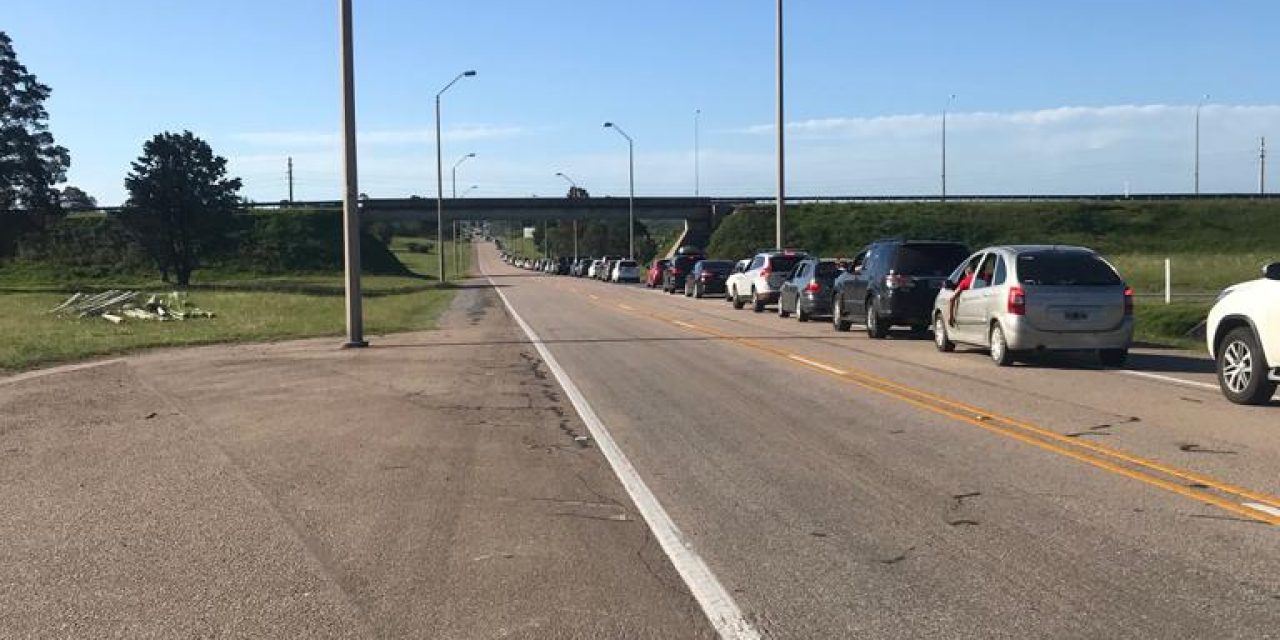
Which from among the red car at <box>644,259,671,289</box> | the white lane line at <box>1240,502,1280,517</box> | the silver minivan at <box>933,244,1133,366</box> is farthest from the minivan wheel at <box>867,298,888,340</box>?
the red car at <box>644,259,671,289</box>

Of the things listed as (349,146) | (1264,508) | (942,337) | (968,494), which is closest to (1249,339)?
(1264,508)

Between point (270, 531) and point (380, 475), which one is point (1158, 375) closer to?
point (380, 475)

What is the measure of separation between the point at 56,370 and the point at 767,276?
20927mm

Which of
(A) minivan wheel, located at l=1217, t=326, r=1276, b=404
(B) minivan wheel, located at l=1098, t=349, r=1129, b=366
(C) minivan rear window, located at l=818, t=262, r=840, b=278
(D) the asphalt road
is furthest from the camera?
(C) minivan rear window, located at l=818, t=262, r=840, b=278

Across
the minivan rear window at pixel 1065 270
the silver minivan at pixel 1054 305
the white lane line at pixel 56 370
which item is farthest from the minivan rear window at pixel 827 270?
the white lane line at pixel 56 370

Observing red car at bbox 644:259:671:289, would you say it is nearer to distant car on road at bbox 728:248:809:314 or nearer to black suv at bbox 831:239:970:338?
distant car on road at bbox 728:248:809:314

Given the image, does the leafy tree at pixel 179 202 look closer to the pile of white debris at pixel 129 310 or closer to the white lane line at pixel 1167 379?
the pile of white debris at pixel 129 310

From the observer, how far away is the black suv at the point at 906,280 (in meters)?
21.2

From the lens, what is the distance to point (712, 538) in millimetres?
6746

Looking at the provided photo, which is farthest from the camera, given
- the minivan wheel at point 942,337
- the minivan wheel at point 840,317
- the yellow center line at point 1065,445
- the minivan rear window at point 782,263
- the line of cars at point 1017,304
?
the minivan rear window at point 782,263

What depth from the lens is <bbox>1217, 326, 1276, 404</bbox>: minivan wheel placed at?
37.5 ft

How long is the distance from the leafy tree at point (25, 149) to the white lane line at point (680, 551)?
209 feet

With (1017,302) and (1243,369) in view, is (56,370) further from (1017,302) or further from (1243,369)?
(1243,369)

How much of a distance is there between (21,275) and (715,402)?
84.5 m
